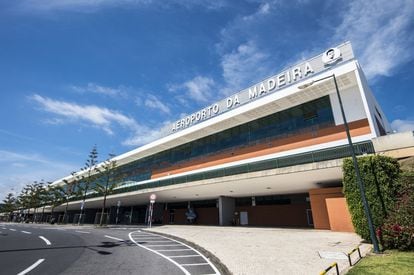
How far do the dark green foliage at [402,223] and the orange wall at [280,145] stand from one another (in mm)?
7654

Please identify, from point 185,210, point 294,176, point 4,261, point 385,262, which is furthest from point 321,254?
point 185,210

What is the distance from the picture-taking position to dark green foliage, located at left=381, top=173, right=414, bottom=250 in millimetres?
9578

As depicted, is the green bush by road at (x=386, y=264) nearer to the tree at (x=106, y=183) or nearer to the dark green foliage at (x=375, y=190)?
the dark green foliage at (x=375, y=190)

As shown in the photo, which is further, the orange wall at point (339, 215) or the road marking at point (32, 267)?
the orange wall at point (339, 215)

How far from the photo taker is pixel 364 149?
598 inches

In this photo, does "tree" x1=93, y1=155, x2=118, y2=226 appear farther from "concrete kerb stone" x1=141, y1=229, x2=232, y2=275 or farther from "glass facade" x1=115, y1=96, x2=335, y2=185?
"concrete kerb stone" x1=141, y1=229, x2=232, y2=275

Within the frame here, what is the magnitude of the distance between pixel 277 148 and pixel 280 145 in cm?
41

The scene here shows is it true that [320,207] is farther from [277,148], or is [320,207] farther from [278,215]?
[278,215]

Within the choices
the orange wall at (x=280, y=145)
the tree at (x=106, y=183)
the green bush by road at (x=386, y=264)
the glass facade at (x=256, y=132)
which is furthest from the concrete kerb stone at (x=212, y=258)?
the tree at (x=106, y=183)

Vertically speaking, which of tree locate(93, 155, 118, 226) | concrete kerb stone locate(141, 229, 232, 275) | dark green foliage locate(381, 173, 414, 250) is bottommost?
concrete kerb stone locate(141, 229, 232, 275)

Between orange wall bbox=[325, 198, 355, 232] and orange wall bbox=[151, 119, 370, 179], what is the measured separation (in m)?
5.01

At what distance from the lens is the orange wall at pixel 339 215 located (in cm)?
1646

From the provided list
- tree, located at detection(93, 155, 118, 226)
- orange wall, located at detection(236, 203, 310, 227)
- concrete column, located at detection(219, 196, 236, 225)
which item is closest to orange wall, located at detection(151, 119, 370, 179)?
concrete column, located at detection(219, 196, 236, 225)

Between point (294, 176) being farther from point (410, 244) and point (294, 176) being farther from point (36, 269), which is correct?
point (36, 269)
